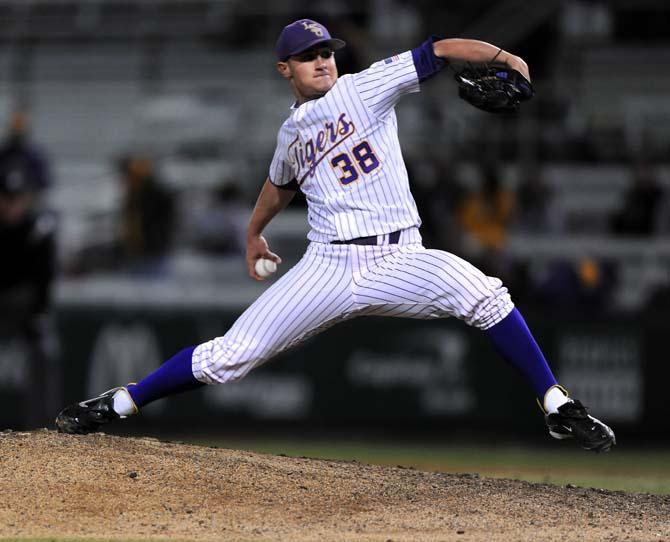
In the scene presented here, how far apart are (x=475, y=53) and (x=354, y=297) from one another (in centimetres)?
109

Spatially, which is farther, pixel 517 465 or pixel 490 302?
pixel 517 465

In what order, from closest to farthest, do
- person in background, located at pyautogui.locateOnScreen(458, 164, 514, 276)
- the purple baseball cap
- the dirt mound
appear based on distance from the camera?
1. the dirt mound
2. the purple baseball cap
3. person in background, located at pyautogui.locateOnScreen(458, 164, 514, 276)

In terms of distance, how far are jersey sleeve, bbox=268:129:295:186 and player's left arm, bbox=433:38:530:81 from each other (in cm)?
76

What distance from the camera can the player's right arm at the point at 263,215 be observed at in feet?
17.9

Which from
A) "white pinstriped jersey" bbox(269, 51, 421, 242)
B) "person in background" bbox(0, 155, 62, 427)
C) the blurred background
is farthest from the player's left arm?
"person in background" bbox(0, 155, 62, 427)

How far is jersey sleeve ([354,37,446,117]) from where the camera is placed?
5023 millimetres

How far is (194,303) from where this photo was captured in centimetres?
1077

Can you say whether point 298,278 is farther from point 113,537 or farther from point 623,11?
point 623,11

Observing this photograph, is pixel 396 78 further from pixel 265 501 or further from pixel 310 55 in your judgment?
pixel 265 501

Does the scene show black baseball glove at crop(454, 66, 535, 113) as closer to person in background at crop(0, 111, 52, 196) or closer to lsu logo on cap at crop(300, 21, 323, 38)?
lsu logo on cap at crop(300, 21, 323, 38)

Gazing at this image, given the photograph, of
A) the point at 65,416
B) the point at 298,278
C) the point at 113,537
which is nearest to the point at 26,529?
the point at 113,537

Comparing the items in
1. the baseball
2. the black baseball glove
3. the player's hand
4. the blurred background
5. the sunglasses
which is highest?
the sunglasses

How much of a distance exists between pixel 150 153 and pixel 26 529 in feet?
28.1

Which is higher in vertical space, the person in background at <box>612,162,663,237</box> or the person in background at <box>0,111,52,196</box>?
the person in background at <box>0,111,52,196</box>
